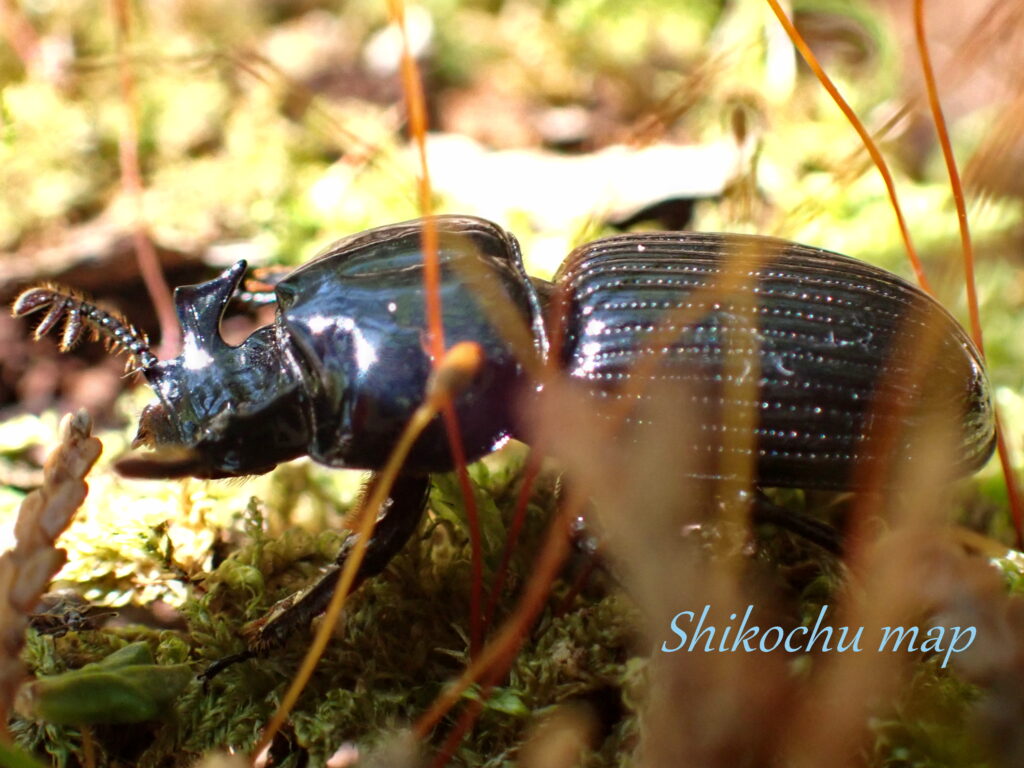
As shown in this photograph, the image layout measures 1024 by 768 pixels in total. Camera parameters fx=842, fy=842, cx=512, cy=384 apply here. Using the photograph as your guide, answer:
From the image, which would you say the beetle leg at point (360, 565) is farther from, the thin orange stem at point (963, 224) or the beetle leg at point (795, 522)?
the thin orange stem at point (963, 224)

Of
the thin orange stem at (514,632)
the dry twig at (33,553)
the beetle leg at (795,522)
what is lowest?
the thin orange stem at (514,632)

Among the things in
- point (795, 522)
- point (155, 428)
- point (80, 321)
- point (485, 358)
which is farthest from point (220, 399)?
point (795, 522)

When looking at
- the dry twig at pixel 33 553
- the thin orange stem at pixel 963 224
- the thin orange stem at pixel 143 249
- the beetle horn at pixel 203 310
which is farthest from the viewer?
the thin orange stem at pixel 143 249

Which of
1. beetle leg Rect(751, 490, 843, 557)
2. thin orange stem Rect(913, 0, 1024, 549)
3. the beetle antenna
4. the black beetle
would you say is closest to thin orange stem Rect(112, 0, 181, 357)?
the beetle antenna

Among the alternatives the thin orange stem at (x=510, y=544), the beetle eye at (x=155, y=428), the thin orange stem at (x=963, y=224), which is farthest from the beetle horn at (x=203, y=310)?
the thin orange stem at (x=963, y=224)

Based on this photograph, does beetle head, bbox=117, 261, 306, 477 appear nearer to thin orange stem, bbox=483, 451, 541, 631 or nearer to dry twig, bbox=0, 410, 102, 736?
dry twig, bbox=0, 410, 102, 736

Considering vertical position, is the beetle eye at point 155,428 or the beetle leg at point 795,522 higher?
the beetle eye at point 155,428

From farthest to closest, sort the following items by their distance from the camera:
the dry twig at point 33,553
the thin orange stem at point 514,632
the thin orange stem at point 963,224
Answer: the thin orange stem at point 963,224
the thin orange stem at point 514,632
the dry twig at point 33,553
